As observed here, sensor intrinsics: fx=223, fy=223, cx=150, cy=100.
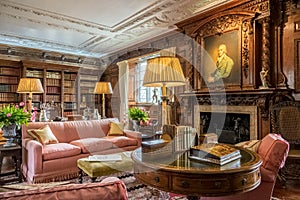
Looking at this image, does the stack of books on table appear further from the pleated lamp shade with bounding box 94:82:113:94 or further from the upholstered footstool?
the pleated lamp shade with bounding box 94:82:113:94

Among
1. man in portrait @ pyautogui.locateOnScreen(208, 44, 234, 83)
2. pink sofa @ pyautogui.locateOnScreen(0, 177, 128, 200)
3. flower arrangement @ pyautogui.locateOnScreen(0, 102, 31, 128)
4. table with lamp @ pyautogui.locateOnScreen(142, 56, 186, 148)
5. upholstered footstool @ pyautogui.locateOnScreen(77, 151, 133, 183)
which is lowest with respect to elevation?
upholstered footstool @ pyautogui.locateOnScreen(77, 151, 133, 183)

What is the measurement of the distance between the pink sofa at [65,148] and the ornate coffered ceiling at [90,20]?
6.82 feet

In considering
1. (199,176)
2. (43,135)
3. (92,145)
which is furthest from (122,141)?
(199,176)

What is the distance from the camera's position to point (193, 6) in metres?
3.94

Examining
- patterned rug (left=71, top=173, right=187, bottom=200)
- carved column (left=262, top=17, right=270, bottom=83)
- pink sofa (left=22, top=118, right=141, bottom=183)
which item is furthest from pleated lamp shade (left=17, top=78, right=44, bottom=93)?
carved column (left=262, top=17, right=270, bottom=83)

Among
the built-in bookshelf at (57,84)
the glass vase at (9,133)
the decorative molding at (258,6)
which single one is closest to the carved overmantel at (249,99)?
the decorative molding at (258,6)

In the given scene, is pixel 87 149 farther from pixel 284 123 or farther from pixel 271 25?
pixel 271 25

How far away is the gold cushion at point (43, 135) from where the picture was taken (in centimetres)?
329

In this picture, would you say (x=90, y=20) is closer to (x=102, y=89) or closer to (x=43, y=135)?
(x=102, y=89)

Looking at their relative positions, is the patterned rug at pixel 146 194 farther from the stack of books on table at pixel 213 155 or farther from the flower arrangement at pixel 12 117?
the flower arrangement at pixel 12 117

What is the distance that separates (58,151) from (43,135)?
1.31 feet

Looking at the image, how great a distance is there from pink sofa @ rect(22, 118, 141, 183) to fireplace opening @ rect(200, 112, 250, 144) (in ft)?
4.37

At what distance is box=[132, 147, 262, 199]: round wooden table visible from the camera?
1262 millimetres

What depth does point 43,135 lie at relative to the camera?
3.34m
